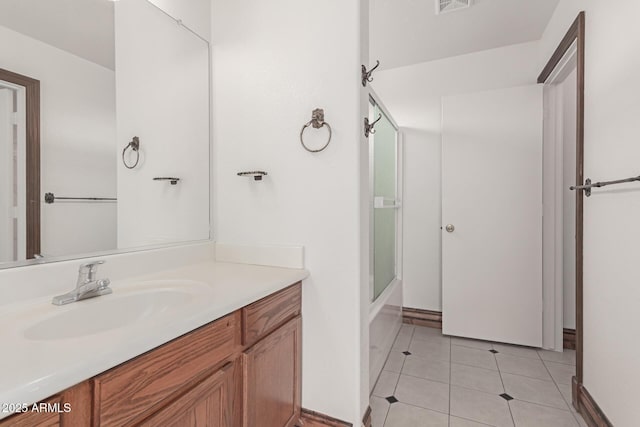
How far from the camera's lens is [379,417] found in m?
1.66

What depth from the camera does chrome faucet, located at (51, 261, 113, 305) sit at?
0.98 meters

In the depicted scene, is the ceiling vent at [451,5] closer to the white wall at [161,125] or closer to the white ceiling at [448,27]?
the white ceiling at [448,27]

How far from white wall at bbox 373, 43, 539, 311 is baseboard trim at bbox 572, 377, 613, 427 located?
123 centimetres

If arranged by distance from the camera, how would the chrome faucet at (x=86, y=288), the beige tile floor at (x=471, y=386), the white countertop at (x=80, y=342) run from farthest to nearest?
1. the beige tile floor at (x=471, y=386)
2. the chrome faucet at (x=86, y=288)
3. the white countertop at (x=80, y=342)

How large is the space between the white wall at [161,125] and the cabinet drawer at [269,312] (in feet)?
2.08

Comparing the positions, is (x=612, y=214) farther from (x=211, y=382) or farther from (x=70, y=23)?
(x=70, y=23)

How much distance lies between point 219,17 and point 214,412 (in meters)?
1.86

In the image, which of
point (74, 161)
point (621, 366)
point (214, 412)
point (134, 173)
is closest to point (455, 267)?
point (621, 366)

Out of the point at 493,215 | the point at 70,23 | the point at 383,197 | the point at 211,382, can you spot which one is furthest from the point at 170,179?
the point at 493,215

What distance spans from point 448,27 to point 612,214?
70.4 inches

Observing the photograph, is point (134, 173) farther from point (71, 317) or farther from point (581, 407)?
point (581, 407)

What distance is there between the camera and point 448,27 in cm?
242

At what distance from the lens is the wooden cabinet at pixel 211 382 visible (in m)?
0.65

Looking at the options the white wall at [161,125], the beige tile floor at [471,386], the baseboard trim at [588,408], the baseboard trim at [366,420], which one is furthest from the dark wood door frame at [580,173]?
the white wall at [161,125]
